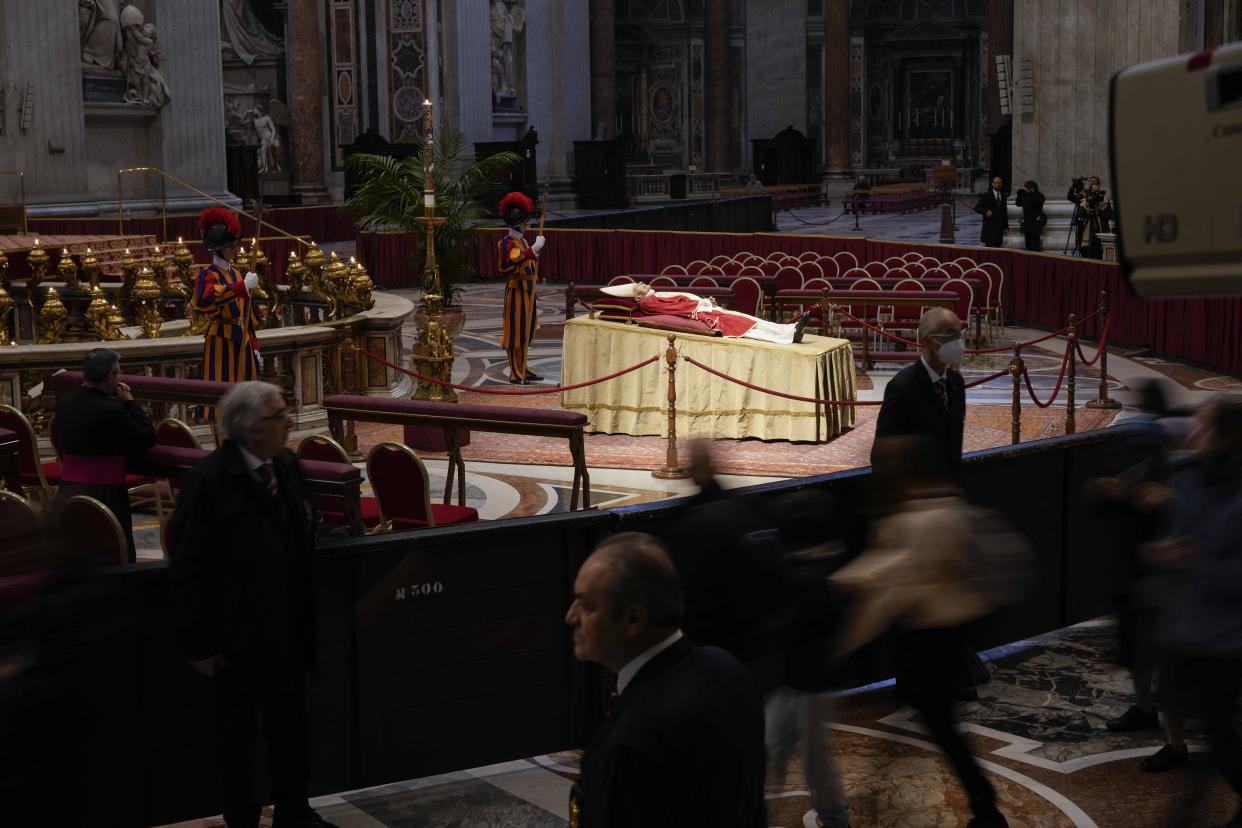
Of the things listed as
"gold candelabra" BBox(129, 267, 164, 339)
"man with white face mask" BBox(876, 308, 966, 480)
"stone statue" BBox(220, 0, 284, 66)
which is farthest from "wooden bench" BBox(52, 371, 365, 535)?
"stone statue" BBox(220, 0, 284, 66)

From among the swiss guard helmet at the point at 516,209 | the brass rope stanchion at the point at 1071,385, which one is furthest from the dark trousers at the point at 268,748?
the swiss guard helmet at the point at 516,209

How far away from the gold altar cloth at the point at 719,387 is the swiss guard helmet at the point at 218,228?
10.6 feet

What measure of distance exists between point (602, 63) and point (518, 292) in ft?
94.9

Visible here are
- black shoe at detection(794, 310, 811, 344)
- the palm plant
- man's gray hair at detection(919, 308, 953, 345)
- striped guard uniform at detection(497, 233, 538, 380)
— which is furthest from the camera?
the palm plant

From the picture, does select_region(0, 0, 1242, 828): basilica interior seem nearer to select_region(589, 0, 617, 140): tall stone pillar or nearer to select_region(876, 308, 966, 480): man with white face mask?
select_region(876, 308, 966, 480): man with white face mask

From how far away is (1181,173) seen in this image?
285 centimetres

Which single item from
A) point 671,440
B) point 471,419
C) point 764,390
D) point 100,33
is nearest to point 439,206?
point 764,390

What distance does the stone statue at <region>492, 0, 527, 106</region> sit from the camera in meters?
37.0

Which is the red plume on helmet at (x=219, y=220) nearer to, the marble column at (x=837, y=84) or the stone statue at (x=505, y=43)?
the stone statue at (x=505, y=43)

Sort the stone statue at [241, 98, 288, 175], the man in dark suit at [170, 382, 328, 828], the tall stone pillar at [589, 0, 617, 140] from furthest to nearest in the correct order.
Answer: the tall stone pillar at [589, 0, 617, 140], the stone statue at [241, 98, 288, 175], the man in dark suit at [170, 382, 328, 828]

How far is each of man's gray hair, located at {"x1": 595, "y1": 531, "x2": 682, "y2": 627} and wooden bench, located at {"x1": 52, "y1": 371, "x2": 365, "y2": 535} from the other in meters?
3.39

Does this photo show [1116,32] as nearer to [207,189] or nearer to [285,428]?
[207,189]

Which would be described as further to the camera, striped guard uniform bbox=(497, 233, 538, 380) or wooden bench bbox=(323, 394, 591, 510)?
striped guard uniform bbox=(497, 233, 538, 380)

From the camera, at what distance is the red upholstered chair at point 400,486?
25.3ft
